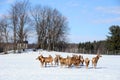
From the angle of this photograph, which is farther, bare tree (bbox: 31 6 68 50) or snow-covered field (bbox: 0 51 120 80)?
bare tree (bbox: 31 6 68 50)

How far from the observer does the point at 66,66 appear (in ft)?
74.4

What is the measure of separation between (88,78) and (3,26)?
5722 centimetres

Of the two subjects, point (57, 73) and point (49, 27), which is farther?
point (49, 27)

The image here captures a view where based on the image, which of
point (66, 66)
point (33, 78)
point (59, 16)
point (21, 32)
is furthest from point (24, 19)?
point (33, 78)

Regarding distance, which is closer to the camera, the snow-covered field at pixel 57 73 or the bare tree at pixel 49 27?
the snow-covered field at pixel 57 73

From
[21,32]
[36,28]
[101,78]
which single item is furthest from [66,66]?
[36,28]

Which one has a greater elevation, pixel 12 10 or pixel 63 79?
pixel 12 10

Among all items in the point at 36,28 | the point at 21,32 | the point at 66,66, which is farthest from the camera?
the point at 36,28

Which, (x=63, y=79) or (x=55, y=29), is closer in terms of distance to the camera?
(x=63, y=79)

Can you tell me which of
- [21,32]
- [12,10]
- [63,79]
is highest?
[12,10]

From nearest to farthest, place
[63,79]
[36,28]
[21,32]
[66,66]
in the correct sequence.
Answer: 1. [63,79]
2. [66,66]
3. [21,32]
4. [36,28]

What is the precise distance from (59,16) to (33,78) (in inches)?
2631

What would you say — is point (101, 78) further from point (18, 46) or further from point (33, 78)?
point (18, 46)

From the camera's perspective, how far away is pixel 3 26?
70375 mm
